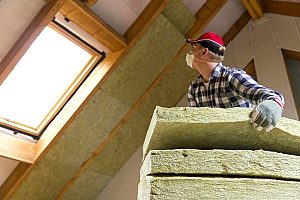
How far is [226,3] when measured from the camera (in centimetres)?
335

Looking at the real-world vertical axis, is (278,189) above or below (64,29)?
above

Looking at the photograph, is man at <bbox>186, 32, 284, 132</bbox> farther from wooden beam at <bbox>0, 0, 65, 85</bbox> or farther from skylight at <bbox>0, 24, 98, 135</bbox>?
skylight at <bbox>0, 24, 98, 135</bbox>

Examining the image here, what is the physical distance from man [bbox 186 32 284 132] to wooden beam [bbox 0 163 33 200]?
1.75 meters

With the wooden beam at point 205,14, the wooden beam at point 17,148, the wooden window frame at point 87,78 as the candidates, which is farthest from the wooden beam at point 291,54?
the wooden beam at point 17,148

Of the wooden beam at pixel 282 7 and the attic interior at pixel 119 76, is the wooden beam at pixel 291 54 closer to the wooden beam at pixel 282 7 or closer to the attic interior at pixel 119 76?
the attic interior at pixel 119 76

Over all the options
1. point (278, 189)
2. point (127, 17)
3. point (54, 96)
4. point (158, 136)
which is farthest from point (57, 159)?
point (278, 189)

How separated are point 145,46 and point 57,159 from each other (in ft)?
4.12

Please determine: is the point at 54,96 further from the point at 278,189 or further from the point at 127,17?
the point at 278,189

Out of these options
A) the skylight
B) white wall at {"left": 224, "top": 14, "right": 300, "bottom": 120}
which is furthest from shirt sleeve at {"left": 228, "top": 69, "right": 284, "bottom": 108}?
white wall at {"left": 224, "top": 14, "right": 300, "bottom": 120}

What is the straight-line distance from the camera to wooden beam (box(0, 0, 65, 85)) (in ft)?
7.10

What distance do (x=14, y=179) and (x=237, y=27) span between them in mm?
2575

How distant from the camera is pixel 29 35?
2.21 m

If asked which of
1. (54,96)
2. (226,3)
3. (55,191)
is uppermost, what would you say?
(226,3)

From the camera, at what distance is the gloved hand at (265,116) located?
118 centimetres
